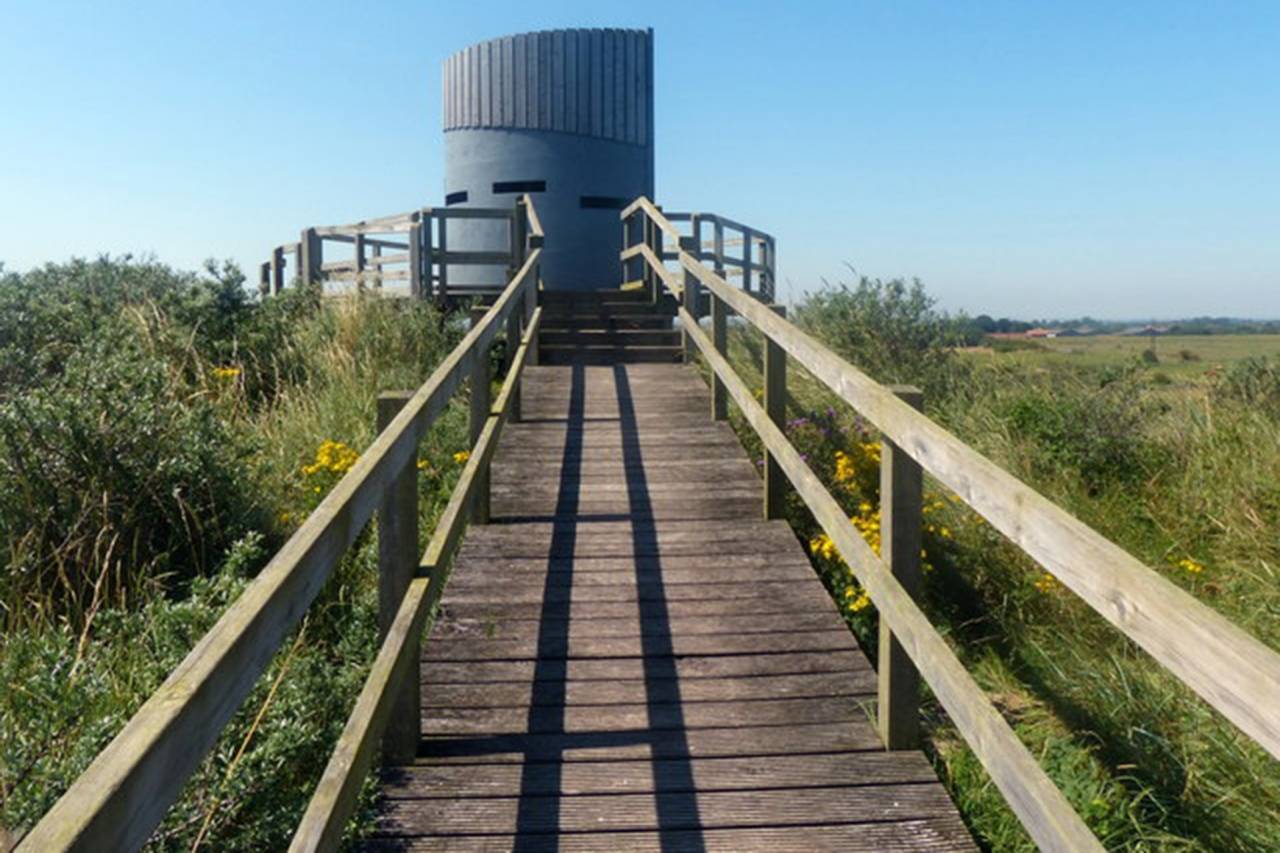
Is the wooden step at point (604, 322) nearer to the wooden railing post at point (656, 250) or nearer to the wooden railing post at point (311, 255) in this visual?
the wooden railing post at point (656, 250)

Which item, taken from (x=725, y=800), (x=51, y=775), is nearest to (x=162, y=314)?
(x=51, y=775)

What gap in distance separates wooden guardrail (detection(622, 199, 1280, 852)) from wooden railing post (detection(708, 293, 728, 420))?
297cm

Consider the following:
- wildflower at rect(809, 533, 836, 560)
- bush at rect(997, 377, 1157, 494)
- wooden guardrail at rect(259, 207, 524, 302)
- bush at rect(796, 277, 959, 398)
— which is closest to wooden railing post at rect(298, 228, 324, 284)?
wooden guardrail at rect(259, 207, 524, 302)

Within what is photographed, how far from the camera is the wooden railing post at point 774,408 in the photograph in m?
5.66

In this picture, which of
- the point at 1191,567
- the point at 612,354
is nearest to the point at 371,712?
the point at 1191,567

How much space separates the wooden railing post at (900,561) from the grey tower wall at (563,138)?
620 inches

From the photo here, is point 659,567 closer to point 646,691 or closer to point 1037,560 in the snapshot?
point 646,691

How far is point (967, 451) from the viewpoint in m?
2.60

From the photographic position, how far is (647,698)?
3824 millimetres

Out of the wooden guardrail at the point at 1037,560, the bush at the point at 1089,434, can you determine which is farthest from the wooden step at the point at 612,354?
the wooden guardrail at the point at 1037,560

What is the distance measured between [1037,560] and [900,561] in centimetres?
121

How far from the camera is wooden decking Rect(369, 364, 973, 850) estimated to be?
3088 mm

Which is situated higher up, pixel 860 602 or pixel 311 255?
pixel 311 255

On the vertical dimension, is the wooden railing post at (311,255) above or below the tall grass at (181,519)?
above
